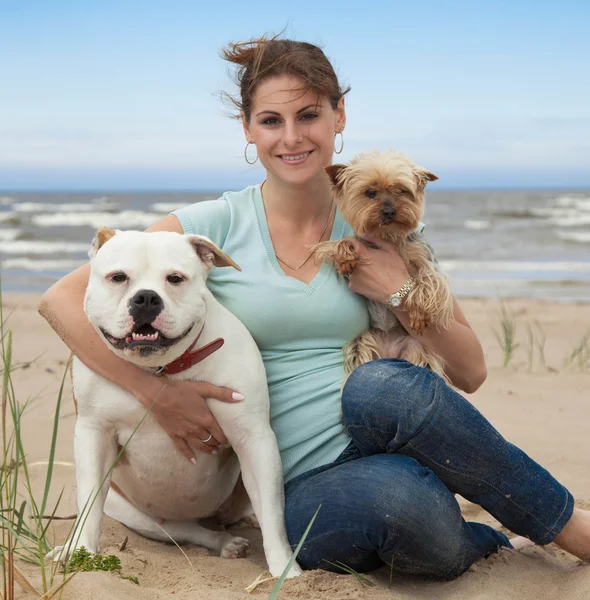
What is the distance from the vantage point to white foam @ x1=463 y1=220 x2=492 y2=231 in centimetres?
2022

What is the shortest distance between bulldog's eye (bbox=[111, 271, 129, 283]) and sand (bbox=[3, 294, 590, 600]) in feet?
2.04

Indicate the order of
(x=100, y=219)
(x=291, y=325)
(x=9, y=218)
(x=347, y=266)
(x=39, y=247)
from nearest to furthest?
1. (x=291, y=325)
2. (x=347, y=266)
3. (x=39, y=247)
4. (x=9, y=218)
5. (x=100, y=219)

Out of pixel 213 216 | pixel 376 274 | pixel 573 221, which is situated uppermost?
pixel 213 216

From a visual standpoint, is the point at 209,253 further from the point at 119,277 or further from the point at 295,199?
the point at 295,199

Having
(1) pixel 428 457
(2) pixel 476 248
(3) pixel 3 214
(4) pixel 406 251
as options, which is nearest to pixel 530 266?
(2) pixel 476 248

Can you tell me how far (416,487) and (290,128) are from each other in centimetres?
142

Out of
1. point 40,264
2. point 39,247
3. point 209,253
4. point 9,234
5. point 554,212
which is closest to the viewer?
point 209,253

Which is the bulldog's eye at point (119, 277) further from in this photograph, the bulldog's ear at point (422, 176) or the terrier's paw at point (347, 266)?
the bulldog's ear at point (422, 176)

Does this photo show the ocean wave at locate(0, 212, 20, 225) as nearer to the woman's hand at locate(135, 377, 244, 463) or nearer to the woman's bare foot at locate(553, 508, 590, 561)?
the woman's hand at locate(135, 377, 244, 463)

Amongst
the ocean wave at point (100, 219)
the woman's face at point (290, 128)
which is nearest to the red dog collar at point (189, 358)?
the woman's face at point (290, 128)

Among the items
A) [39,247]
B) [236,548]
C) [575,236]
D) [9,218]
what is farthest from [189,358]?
[9,218]

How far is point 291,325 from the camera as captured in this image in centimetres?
282

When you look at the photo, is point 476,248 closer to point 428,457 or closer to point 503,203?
point 428,457

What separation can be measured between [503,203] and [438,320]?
1137 inches
